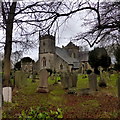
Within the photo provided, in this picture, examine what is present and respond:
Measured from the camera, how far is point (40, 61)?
2.27 m

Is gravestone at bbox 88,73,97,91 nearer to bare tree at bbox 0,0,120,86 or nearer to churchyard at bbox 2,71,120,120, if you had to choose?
churchyard at bbox 2,71,120,120

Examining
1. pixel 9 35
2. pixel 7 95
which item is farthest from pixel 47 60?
pixel 7 95

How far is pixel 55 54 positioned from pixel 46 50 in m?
0.14

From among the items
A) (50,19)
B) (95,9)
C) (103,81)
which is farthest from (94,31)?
(103,81)

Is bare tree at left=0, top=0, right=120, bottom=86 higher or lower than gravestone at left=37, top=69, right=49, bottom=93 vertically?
higher

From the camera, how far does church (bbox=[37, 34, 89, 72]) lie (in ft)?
7.26

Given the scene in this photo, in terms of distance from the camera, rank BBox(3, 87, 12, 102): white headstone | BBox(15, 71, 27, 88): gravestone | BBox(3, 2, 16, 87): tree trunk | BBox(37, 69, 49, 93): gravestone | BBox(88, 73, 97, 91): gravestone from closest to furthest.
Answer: BBox(3, 2, 16, 87): tree trunk → BBox(3, 87, 12, 102): white headstone → BBox(37, 69, 49, 93): gravestone → BBox(88, 73, 97, 91): gravestone → BBox(15, 71, 27, 88): gravestone

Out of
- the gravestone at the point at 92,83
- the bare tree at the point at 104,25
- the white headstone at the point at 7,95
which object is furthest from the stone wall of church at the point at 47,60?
the gravestone at the point at 92,83

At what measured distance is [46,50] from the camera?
7.27 ft

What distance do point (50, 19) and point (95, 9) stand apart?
2.03 ft

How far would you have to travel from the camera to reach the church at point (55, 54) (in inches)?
87.1

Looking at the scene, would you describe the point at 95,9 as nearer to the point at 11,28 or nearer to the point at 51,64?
the point at 51,64

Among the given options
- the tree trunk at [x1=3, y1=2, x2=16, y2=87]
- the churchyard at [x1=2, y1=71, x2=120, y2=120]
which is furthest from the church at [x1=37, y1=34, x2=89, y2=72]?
the churchyard at [x1=2, y1=71, x2=120, y2=120]

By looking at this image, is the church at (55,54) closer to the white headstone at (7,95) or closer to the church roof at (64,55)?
the church roof at (64,55)
